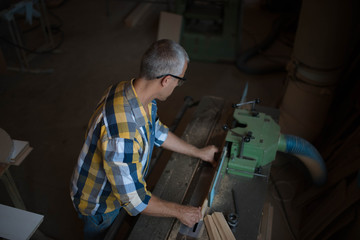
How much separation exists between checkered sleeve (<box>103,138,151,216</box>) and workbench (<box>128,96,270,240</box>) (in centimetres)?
22

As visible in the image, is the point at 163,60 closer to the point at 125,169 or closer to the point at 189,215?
the point at 125,169

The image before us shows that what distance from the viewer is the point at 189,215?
4.42 feet

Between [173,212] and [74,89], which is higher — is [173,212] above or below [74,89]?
above

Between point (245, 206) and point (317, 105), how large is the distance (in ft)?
4.92

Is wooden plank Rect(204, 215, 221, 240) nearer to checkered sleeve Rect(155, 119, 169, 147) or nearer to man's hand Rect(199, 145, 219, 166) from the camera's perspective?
man's hand Rect(199, 145, 219, 166)

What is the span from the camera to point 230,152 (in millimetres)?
1620

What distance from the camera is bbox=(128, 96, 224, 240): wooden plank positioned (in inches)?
54.3

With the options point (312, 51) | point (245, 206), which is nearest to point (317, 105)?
point (312, 51)

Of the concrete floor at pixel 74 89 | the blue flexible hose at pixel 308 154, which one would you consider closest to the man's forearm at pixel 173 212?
the blue flexible hose at pixel 308 154

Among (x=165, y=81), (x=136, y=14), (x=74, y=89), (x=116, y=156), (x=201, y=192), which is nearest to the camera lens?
(x=116, y=156)

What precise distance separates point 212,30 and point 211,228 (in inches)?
129

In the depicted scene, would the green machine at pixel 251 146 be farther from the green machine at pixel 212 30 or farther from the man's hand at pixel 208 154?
the green machine at pixel 212 30

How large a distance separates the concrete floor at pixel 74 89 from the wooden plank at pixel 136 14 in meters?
0.09

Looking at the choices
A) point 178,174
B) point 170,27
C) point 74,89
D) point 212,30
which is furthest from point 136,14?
point 178,174
